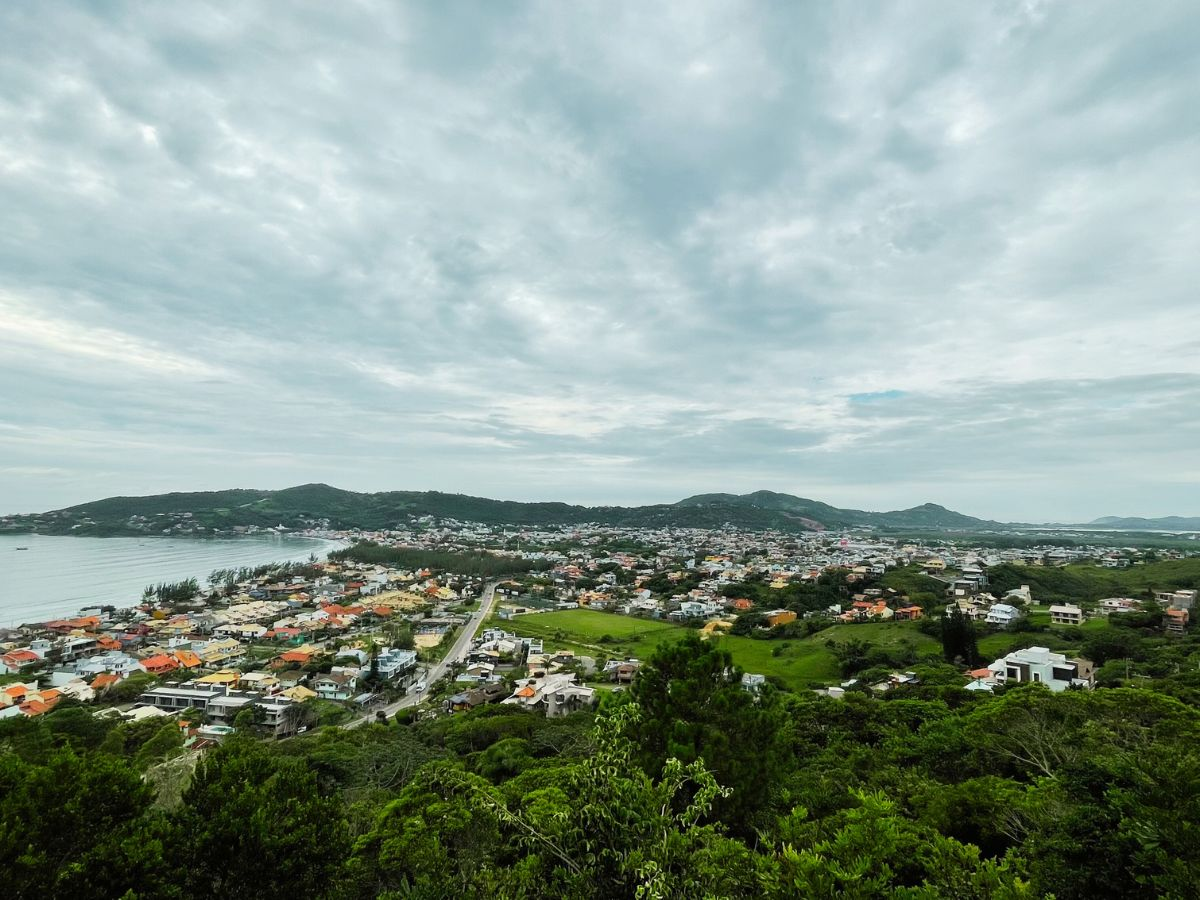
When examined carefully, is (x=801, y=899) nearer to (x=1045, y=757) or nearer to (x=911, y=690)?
(x=1045, y=757)

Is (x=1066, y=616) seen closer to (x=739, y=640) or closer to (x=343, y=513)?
(x=739, y=640)

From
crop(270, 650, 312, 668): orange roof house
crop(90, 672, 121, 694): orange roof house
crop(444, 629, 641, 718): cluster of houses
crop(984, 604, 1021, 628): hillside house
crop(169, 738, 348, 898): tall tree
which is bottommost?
crop(270, 650, 312, 668): orange roof house

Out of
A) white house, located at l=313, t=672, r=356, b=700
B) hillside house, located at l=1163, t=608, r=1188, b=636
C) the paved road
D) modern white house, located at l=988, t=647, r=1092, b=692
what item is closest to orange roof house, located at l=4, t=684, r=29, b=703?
white house, located at l=313, t=672, r=356, b=700

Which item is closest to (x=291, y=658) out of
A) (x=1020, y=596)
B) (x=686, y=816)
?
(x=686, y=816)

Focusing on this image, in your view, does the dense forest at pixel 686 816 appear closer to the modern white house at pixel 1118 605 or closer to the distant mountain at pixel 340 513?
the modern white house at pixel 1118 605

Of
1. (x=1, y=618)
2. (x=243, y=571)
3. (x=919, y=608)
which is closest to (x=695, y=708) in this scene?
(x=919, y=608)

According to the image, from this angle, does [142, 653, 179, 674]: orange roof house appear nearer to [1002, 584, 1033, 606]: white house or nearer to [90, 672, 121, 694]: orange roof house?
[90, 672, 121, 694]: orange roof house
